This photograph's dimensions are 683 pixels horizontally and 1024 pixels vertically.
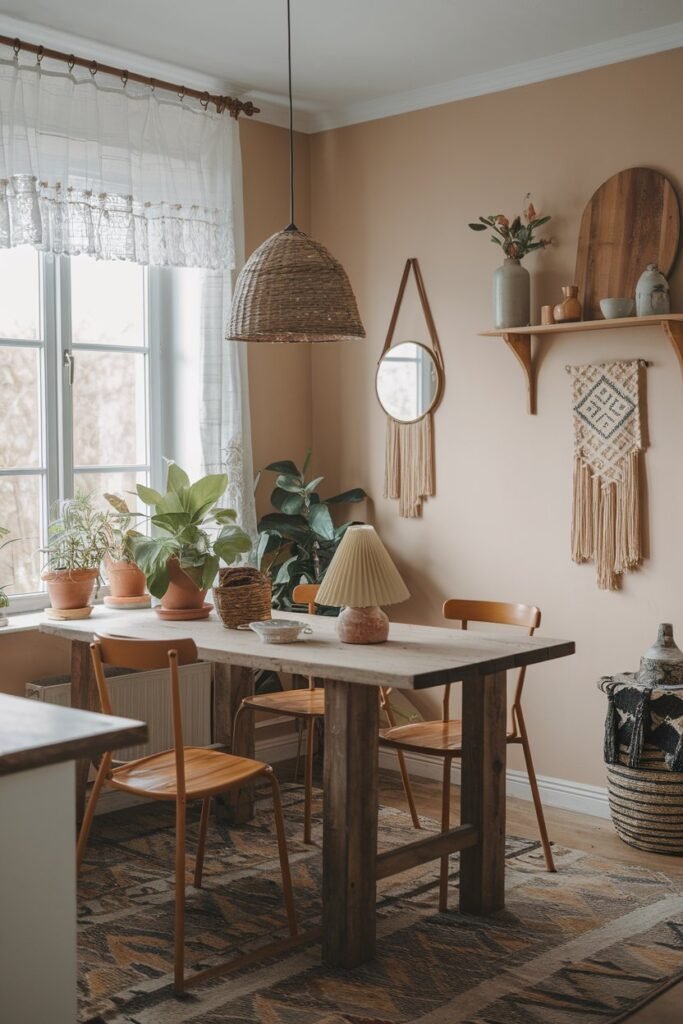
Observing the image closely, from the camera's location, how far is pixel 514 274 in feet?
13.8

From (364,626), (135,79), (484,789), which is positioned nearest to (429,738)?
(484,789)

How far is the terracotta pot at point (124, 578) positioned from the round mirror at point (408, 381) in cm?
132

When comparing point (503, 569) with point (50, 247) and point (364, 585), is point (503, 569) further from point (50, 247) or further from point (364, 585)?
point (50, 247)

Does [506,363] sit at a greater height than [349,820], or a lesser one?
greater

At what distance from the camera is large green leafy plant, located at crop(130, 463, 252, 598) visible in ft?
12.4

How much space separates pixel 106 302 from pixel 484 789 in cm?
238

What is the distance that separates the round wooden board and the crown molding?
0.42m

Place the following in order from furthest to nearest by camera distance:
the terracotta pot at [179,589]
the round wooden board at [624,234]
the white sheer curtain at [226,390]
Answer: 1. the white sheer curtain at [226,390]
2. the round wooden board at [624,234]
3. the terracotta pot at [179,589]

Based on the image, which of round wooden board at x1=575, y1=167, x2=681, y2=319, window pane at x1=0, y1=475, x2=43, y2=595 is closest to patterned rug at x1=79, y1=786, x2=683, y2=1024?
window pane at x1=0, y1=475, x2=43, y2=595

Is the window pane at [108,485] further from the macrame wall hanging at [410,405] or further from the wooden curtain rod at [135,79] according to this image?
the wooden curtain rod at [135,79]

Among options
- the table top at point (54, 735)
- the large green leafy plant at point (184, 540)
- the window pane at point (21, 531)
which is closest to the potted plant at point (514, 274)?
the large green leafy plant at point (184, 540)

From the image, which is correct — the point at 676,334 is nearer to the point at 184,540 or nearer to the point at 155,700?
the point at 184,540

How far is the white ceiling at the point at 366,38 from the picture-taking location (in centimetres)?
372

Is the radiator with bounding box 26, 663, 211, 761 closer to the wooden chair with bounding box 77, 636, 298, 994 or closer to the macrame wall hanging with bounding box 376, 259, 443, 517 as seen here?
the wooden chair with bounding box 77, 636, 298, 994
